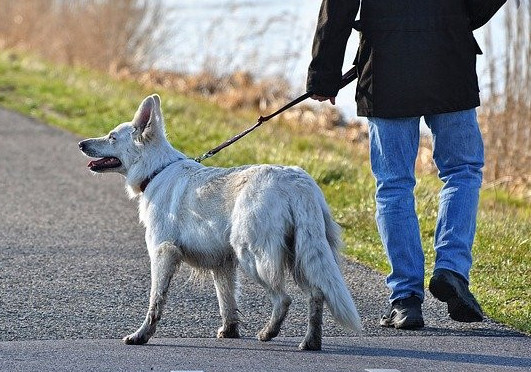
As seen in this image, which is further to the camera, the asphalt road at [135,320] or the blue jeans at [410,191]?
the blue jeans at [410,191]

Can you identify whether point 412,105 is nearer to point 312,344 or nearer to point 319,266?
point 319,266

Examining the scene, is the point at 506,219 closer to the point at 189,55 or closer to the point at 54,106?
the point at 54,106

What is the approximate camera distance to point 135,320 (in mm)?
6652

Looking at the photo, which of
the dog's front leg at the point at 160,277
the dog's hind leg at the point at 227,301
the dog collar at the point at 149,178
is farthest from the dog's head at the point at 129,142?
the dog's hind leg at the point at 227,301

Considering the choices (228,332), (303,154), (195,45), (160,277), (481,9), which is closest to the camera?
(160,277)

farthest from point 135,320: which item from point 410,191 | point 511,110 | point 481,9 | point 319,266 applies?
point 511,110

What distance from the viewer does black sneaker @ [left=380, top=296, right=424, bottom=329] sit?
6391 millimetres

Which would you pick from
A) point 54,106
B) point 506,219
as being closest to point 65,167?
point 54,106

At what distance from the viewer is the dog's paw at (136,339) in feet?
19.9

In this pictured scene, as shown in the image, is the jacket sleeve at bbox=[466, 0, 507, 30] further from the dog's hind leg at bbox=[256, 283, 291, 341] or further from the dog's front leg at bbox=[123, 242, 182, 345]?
the dog's front leg at bbox=[123, 242, 182, 345]

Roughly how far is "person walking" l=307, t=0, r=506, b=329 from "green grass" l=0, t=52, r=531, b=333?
556mm

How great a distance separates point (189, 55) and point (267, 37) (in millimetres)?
1570

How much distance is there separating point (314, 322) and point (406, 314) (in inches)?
28.9

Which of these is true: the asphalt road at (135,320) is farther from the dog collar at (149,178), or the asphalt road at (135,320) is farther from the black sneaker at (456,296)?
the dog collar at (149,178)
